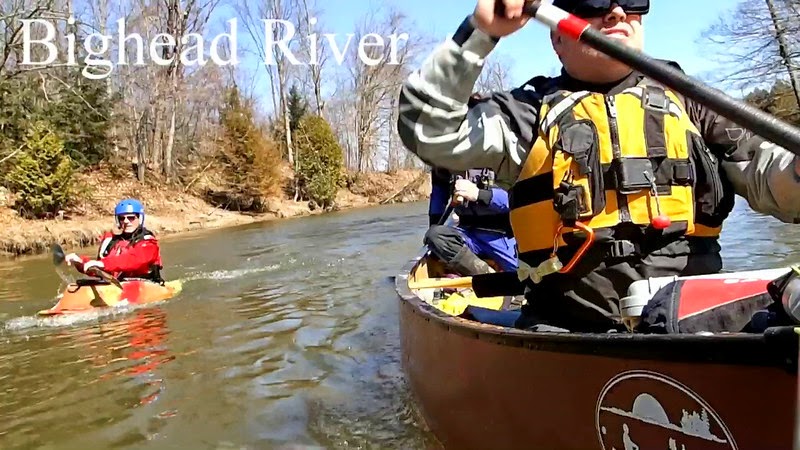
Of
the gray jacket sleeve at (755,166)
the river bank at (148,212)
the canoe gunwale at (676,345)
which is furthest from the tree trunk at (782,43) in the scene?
the canoe gunwale at (676,345)

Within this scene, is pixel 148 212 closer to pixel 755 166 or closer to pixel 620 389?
pixel 755 166

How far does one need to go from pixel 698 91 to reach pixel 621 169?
1.57 ft

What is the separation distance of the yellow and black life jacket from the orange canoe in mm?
6958

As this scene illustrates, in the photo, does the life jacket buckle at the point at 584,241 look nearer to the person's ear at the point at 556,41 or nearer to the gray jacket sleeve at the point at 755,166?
the gray jacket sleeve at the point at 755,166

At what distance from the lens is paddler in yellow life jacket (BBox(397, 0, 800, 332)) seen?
2.04 metres

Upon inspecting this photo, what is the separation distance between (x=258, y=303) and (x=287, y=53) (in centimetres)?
3140

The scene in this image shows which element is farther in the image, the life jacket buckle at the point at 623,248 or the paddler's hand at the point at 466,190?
the paddler's hand at the point at 466,190

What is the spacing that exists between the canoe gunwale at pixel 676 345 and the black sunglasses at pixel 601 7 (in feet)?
3.04

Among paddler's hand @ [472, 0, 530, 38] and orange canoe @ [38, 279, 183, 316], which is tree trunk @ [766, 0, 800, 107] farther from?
paddler's hand @ [472, 0, 530, 38]

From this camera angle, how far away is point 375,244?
14680 mm

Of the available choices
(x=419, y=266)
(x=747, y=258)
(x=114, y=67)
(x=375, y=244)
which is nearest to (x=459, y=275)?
(x=419, y=266)

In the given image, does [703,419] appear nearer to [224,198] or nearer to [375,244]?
[375,244]

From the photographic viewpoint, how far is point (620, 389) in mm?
1752

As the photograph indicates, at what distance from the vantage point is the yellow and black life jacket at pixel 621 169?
2.06 m
